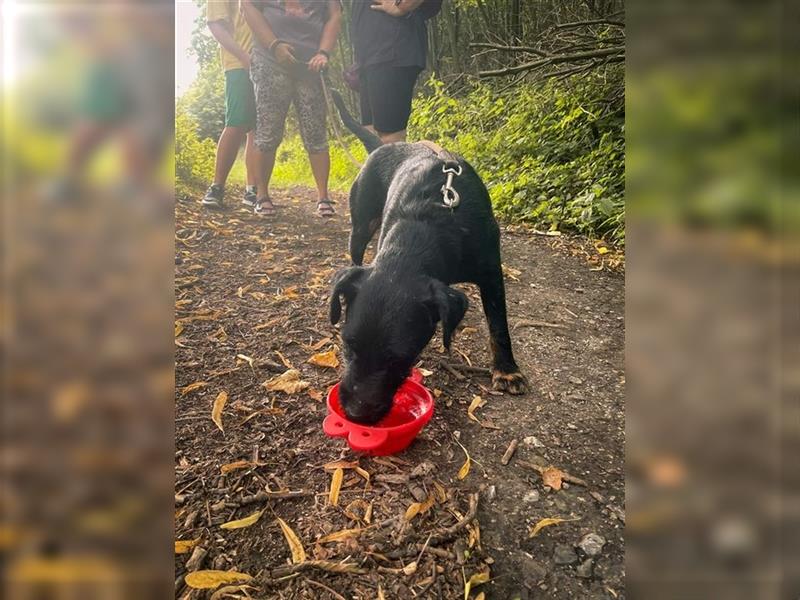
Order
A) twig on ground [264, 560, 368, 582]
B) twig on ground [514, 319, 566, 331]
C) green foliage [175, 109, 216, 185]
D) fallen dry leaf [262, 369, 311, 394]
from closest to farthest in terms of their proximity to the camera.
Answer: twig on ground [264, 560, 368, 582] → fallen dry leaf [262, 369, 311, 394] → twig on ground [514, 319, 566, 331] → green foliage [175, 109, 216, 185]

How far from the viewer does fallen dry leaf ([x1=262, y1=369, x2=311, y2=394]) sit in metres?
3.28

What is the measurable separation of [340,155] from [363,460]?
1169 centimetres

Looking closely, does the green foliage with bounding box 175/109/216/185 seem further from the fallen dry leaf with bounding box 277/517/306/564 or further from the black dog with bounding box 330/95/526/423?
the fallen dry leaf with bounding box 277/517/306/564

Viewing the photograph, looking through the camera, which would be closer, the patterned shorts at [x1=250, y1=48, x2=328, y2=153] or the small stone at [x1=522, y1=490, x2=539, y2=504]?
the small stone at [x1=522, y1=490, x2=539, y2=504]

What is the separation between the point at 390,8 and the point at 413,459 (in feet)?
17.2

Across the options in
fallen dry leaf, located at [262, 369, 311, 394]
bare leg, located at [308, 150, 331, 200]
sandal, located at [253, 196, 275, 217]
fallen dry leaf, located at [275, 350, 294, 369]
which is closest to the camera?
fallen dry leaf, located at [262, 369, 311, 394]

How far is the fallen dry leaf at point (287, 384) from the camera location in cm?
328

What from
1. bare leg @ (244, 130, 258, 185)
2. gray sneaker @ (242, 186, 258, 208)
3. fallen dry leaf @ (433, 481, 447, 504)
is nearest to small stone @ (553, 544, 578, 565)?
fallen dry leaf @ (433, 481, 447, 504)

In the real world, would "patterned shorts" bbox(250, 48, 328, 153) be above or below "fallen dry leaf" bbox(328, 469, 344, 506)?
above
